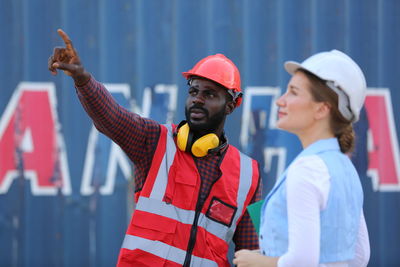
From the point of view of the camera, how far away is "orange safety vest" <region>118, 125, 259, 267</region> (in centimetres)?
192

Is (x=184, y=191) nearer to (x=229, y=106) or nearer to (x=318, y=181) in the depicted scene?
(x=229, y=106)

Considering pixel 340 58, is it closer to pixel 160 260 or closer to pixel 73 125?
pixel 160 260

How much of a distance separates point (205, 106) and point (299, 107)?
0.75 metres

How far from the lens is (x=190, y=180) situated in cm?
199

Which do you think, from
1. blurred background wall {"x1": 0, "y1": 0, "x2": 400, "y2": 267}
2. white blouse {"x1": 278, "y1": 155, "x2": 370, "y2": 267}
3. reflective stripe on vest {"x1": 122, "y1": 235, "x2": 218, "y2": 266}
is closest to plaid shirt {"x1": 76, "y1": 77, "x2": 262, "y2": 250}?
reflective stripe on vest {"x1": 122, "y1": 235, "x2": 218, "y2": 266}

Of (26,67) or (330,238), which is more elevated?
(26,67)

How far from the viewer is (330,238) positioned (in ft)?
4.22

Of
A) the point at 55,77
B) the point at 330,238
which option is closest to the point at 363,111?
the point at 55,77

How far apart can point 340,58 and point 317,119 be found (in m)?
0.18

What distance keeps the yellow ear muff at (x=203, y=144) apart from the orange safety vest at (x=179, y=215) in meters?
0.05

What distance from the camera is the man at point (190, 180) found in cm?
192

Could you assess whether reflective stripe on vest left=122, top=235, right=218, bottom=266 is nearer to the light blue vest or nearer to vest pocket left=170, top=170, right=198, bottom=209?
vest pocket left=170, top=170, right=198, bottom=209

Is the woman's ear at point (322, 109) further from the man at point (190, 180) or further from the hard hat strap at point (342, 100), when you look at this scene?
the man at point (190, 180)

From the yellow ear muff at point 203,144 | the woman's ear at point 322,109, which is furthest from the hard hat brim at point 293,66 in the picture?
the yellow ear muff at point 203,144
